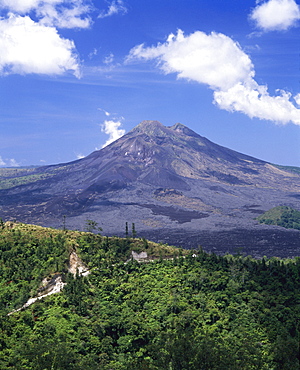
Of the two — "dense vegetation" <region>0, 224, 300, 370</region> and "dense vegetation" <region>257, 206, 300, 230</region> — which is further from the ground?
"dense vegetation" <region>257, 206, 300, 230</region>

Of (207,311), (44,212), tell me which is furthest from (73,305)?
(44,212)

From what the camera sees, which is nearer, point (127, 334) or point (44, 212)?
point (127, 334)

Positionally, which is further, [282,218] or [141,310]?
[282,218]

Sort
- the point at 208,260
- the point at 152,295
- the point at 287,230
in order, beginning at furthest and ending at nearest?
the point at 287,230 < the point at 208,260 < the point at 152,295

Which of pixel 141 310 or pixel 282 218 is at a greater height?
pixel 282 218

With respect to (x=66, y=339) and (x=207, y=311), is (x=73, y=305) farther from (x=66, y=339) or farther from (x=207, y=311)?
(x=207, y=311)

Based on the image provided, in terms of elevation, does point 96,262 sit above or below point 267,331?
above
